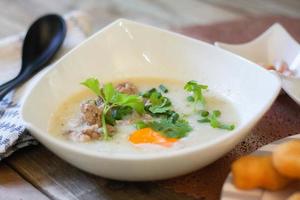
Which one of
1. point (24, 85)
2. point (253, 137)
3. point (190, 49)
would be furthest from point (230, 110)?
point (24, 85)

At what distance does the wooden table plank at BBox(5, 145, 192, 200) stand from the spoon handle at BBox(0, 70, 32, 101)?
0.25m

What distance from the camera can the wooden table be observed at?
3.28 ft

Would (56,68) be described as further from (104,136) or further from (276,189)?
(276,189)

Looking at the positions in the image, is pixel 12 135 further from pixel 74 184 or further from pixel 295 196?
pixel 295 196

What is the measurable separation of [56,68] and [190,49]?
309 millimetres

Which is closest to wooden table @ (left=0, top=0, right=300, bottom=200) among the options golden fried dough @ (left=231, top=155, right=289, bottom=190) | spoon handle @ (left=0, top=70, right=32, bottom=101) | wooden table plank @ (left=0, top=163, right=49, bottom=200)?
wooden table plank @ (left=0, top=163, right=49, bottom=200)

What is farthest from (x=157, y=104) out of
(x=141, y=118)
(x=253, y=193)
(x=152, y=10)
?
(x=152, y=10)

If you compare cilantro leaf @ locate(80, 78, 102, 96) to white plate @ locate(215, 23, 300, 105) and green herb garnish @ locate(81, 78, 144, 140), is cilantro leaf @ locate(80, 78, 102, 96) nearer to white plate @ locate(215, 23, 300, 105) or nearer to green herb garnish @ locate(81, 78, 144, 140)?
green herb garnish @ locate(81, 78, 144, 140)

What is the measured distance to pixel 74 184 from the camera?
102 cm

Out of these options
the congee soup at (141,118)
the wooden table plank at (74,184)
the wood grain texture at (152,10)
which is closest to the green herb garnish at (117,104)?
the congee soup at (141,118)

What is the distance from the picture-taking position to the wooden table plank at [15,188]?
3.28 feet

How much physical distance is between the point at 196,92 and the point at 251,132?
14 centimetres

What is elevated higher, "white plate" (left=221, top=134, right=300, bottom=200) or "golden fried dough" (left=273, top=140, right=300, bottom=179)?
"golden fried dough" (left=273, top=140, right=300, bottom=179)

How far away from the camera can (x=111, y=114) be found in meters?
1.10
